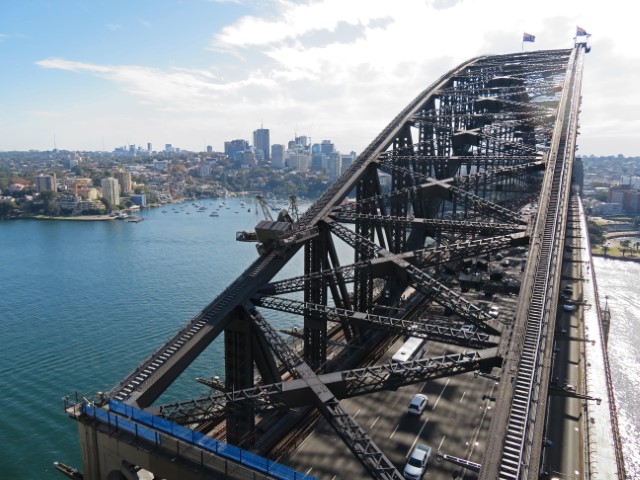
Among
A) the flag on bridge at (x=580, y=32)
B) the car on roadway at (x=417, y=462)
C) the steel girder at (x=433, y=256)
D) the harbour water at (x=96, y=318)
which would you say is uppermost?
the flag on bridge at (x=580, y=32)

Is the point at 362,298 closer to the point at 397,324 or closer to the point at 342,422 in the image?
the point at 397,324

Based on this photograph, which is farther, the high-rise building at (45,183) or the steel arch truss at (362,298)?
the high-rise building at (45,183)

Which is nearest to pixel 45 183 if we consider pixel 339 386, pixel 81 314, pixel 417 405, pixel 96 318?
pixel 81 314

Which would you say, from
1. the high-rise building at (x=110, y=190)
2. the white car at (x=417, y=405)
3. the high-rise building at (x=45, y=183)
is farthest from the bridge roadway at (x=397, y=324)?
the high-rise building at (x=45, y=183)

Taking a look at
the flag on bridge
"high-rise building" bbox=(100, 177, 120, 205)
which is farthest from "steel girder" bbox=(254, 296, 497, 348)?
"high-rise building" bbox=(100, 177, 120, 205)

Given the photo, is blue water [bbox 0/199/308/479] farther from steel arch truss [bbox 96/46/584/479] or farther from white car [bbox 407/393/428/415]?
white car [bbox 407/393/428/415]

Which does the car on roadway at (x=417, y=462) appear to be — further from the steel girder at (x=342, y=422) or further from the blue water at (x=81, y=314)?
the blue water at (x=81, y=314)
